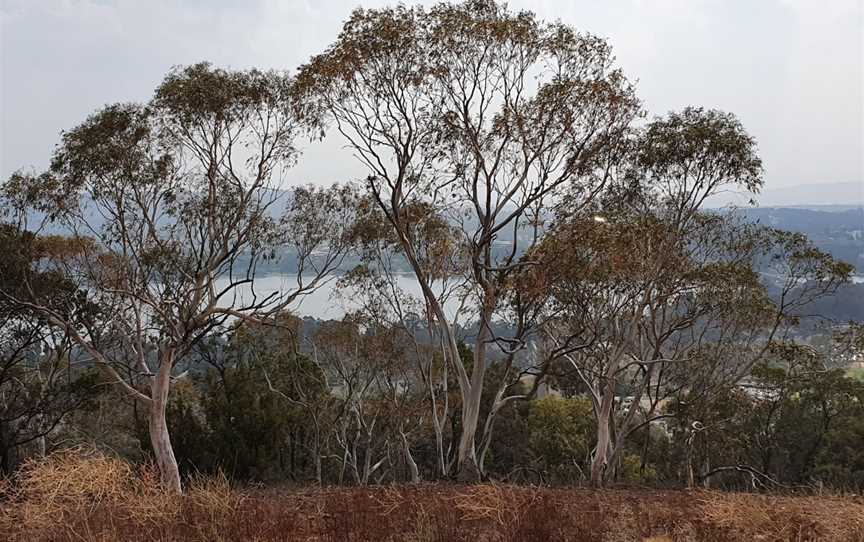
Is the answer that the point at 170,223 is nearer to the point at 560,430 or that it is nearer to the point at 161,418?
the point at 161,418

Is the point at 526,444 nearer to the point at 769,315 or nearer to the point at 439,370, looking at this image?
the point at 439,370

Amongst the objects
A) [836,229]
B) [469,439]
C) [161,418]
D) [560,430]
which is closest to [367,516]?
[469,439]

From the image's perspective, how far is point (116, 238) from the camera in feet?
48.7

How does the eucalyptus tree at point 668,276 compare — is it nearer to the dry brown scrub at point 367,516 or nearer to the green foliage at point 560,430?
the dry brown scrub at point 367,516

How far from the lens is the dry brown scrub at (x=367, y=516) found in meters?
5.66

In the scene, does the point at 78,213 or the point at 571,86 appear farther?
the point at 78,213

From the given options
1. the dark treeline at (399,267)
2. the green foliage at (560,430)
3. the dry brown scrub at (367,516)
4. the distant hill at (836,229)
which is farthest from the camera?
the distant hill at (836,229)

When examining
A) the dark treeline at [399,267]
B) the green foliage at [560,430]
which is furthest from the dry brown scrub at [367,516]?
the green foliage at [560,430]

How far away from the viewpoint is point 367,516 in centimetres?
639

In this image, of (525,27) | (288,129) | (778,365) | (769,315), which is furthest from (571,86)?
(778,365)

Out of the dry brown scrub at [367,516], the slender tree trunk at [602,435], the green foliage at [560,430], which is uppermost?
the dry brown scrub at [367,516]

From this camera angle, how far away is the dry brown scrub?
5.66m

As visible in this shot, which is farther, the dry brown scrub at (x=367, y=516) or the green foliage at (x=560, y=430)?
the green foliage at (x=560, y=430)

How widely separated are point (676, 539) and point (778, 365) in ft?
69.6
